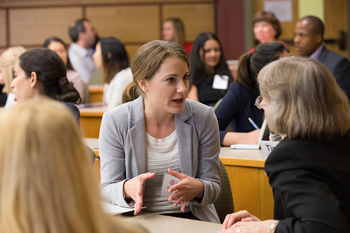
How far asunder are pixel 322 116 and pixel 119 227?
0.68m

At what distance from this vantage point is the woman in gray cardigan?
167 cm

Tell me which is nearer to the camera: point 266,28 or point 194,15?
point 266,28

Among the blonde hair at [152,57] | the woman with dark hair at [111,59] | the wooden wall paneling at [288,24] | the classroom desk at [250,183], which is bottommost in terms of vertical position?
the classroom desk at [250,183]

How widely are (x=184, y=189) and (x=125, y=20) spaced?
6499 millimetres

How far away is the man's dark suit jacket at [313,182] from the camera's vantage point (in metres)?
1.06

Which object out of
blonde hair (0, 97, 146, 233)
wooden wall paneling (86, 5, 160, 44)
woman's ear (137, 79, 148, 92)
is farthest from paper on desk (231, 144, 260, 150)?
wooden wall paneling (86, 5, 160, 44)

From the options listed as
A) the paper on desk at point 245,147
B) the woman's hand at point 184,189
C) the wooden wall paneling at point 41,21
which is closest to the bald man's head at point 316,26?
the paper on desk at point 245,147

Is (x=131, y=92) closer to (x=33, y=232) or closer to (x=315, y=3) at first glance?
(x=33, y=232)

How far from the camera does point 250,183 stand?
2.27m

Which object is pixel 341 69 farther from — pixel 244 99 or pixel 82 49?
pixel 82 49

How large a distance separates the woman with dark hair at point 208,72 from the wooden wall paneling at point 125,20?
3.61 meters

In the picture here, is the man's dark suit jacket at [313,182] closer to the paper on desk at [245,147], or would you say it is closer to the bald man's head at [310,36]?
the paper on desk at [245,147]

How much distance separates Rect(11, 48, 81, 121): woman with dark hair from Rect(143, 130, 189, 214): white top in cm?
89

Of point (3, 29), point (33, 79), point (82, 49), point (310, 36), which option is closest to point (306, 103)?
point (33, 79)
